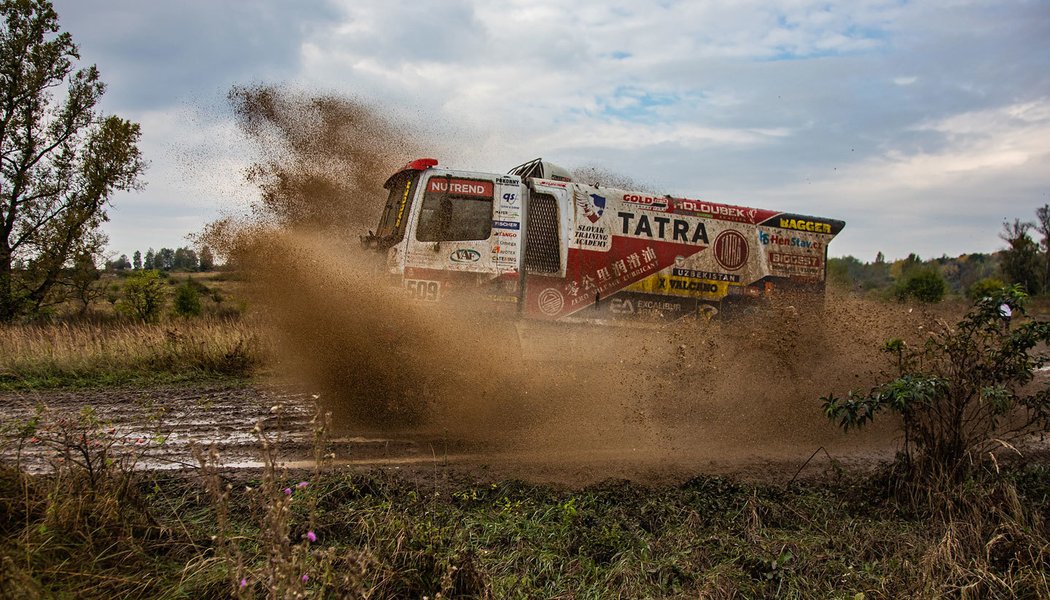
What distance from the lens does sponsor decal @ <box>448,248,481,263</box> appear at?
7602mm

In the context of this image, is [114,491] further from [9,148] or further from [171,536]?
[9,148]

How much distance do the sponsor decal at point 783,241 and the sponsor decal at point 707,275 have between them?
2.16ft

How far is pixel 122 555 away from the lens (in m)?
3.37

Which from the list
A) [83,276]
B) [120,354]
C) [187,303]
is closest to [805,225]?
[120,354]

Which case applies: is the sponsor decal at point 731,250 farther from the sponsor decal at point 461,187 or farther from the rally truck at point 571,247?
the sponsor decal at point 461,187

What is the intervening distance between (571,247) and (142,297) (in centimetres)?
1381

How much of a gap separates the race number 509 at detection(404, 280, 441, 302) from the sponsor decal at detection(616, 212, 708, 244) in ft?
7.90

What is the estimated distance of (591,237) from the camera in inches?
314

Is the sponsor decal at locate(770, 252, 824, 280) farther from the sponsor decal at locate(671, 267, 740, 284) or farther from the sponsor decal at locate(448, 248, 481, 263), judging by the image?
the sponsor decal at locate(448, 248, 481, 263)

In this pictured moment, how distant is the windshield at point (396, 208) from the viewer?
7.74 meters

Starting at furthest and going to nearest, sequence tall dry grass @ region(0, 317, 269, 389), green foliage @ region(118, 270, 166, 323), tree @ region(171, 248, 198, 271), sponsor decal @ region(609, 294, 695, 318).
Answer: tree @ region(171, 248, 198, 271), green foliage @ region(118, 270, 166, 323), tall dry grass @ region(0, 317, 269, 389), sponsor decal @ region(609, 294, 695, 318)

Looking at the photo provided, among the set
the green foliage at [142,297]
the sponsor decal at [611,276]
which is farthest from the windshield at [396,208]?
the green foliage at [142,297]

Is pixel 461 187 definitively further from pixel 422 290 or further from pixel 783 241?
pixel 783 241

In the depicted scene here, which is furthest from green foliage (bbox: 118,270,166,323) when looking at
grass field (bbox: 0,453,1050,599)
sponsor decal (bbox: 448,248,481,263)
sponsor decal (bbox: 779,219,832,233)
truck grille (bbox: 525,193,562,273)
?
sponsor decal (bbox: 779,219,832,233)
